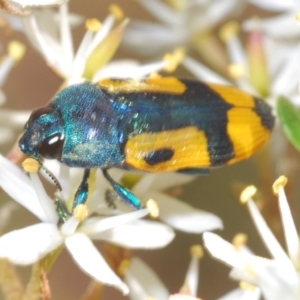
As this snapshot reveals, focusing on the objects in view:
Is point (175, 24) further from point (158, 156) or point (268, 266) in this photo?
point (268, 266)

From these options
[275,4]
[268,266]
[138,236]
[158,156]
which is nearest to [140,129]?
[158,156]

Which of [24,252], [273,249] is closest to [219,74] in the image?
[273,249]

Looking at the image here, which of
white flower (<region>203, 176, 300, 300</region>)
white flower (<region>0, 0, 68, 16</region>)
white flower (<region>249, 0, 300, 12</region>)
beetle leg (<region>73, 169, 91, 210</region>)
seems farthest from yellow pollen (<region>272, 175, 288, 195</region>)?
white flower (<region>249, 0, 300, 12</region>)

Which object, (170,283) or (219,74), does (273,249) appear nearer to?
(219,74)

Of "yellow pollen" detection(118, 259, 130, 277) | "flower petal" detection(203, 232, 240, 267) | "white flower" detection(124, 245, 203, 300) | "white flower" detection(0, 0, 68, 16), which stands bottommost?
"white flower" detection(124, 245, 203, 300)

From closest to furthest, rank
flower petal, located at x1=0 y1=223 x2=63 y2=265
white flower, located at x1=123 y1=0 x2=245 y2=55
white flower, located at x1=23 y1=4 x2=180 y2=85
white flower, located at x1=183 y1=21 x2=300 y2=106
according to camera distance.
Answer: flower petal, located at x1=0 y1=223 x2=63 y2=265, white flower, located at x1=23 y1=4 x2=180 y2=85, white flower, located at x1=183 y1=21 x2=300 y2=106, white flower, located at x1=123 y1=0 x2=245 y2=55

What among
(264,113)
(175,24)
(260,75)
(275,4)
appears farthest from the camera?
(175,24)

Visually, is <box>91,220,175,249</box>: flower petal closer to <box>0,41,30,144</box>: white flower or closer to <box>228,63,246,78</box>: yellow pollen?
<box>0,41,30,144</box>: white flower
